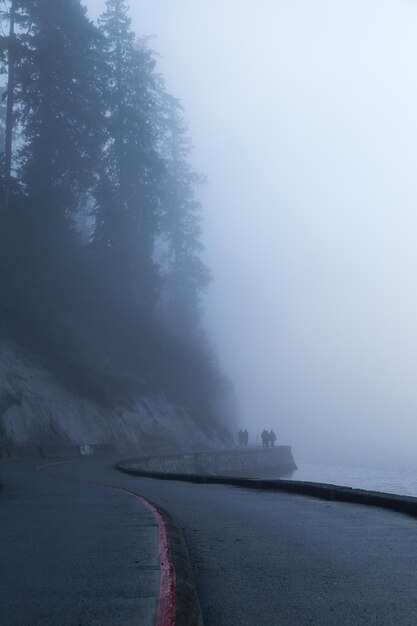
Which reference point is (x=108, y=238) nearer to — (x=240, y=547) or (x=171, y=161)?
(x=171, y=161)

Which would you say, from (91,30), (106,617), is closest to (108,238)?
Answer: (91,30)

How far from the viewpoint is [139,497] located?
590 inches

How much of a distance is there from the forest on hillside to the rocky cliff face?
130 centimetres

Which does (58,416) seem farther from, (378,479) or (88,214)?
(378,479)

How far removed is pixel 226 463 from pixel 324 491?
102ft

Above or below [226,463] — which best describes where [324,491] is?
below

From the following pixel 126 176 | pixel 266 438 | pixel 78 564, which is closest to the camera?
pixel 78 564

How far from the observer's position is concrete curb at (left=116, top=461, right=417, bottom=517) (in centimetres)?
1374

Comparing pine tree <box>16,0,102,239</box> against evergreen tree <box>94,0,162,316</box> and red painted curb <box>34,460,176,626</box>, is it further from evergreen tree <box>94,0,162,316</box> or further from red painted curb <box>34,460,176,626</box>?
red painted curb <box>34,460,176,626</box>

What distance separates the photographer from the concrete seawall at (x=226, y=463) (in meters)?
37.6

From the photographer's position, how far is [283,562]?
7.65 m

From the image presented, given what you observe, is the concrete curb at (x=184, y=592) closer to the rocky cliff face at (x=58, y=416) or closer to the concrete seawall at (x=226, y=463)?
the concrete seawall at (x=226, y=463)

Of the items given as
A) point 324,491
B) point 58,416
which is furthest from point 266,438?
point 324,491

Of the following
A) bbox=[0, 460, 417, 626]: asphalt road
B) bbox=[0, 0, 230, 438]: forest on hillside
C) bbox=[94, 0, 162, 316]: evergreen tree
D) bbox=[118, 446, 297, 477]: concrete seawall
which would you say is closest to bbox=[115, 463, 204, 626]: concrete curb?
bbox=[0, 460, 417, 626]: asphalt road
